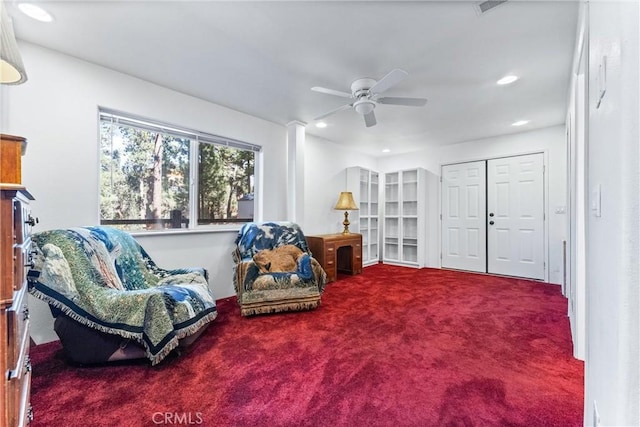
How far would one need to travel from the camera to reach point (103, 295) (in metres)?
1.68

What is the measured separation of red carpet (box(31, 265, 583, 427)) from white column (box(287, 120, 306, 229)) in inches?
65.7

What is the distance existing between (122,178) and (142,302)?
1.61 metres

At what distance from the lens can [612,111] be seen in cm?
75

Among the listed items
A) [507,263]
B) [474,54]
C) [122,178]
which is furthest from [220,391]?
[507,263]

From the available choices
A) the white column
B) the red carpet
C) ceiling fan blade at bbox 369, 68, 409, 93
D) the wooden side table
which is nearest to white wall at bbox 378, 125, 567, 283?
the wooden side table

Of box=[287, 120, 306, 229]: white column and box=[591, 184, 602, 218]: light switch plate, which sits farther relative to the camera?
box=[287, 120, 306, 229]: white column

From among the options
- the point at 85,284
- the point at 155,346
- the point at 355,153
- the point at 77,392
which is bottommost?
the point at 77,392

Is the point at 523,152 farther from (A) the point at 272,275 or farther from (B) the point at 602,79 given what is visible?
(A) the point at 272,275

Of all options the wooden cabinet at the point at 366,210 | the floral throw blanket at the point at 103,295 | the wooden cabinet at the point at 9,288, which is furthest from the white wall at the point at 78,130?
the wooden cabinet at the point at 366,210

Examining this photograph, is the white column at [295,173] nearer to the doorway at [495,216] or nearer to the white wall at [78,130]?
the white wall at [78,130]

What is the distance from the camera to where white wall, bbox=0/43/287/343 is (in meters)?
2.10

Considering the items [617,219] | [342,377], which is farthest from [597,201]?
[342,377]

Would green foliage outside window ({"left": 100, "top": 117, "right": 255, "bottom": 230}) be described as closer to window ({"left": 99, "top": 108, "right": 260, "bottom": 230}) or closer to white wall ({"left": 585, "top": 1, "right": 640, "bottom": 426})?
window ({"left": 99, "top": 108, "right": 260, "bottom": 230})

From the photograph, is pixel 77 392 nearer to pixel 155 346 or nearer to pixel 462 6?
pixel 155 346
